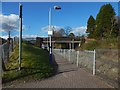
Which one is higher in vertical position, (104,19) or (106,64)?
(104,19)

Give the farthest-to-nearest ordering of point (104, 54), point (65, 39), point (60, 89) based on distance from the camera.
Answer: point (65, 39), point (104, 54), point (60, 89)

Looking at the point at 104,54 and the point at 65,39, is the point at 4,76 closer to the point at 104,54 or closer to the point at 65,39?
the point at 104,54

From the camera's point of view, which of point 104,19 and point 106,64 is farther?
point 104,19

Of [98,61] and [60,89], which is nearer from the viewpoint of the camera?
[60,89]

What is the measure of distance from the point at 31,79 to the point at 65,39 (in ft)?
315

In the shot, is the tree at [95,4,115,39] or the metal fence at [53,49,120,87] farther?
the tree at [95,4,115,39]

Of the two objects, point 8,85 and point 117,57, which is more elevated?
point 117,57

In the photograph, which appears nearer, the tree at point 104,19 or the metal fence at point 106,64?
the metal fence at point 106,64

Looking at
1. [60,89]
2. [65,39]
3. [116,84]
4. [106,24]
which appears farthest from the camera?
[65,39]

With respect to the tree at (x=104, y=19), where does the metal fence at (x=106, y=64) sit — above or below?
below

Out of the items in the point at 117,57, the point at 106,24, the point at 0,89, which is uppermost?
the point at 106,24

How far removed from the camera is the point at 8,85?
10805 millimetres

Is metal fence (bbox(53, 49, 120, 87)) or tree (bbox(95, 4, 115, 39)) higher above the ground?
tree (bbox(95, 4, 115, 39))

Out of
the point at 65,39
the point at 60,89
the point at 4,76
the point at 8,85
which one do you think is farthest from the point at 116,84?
the point at 65,39
